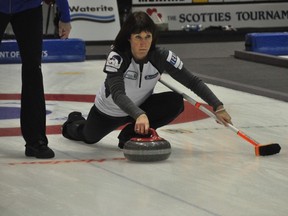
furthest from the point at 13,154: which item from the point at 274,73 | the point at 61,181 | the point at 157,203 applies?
the point at 274,73

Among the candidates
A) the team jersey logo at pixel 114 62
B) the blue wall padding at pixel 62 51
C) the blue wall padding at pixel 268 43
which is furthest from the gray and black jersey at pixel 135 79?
the blue wall padding at pixel 268 43

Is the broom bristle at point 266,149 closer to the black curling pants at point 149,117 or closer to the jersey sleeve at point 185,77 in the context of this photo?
the jersey sleeve at point 185,77

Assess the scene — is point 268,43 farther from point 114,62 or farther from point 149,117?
point 114,62

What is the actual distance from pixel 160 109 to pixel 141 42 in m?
0.45

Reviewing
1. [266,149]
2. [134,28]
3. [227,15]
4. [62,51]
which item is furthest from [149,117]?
[227,15]

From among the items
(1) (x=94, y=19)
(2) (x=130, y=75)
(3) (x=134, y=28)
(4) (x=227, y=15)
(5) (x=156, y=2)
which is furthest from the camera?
(4) (x=227, y=15)

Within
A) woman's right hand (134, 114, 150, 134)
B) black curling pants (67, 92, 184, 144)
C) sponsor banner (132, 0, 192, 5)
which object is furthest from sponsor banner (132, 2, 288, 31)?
woman's right hand (134, 114, 150, 134)

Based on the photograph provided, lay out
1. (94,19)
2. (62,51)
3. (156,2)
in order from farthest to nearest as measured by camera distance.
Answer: (156,2) < (94,19) < (62,51)

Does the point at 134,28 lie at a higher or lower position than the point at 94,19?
higher

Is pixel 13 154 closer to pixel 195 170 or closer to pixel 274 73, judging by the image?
pixel 195 170

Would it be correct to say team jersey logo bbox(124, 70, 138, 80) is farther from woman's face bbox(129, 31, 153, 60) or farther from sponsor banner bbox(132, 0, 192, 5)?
sponsor banner bbox(132, 0, 192, 5)

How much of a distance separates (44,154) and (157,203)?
3.75 ft

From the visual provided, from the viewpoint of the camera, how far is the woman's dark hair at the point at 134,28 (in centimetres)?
410

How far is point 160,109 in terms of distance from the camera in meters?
4.39
